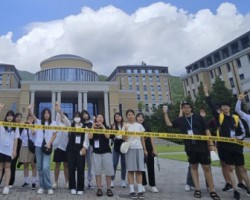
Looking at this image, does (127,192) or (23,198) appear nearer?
(23,198)

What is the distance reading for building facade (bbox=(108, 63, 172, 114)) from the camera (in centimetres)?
8531

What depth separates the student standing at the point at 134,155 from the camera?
536 centimetres

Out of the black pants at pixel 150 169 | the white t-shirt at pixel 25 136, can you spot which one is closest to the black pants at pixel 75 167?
the white t-shirt at pixel 25 136

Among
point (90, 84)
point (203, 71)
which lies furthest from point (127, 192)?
point (203, 71)

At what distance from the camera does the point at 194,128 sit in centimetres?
551

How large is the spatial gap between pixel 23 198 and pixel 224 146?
4.62m

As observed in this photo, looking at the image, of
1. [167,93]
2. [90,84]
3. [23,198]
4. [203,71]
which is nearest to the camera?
[23,198]

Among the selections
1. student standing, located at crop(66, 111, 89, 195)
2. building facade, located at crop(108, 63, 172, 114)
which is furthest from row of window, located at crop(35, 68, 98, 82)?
student standing, located at crop(66, 111, 89, 195)

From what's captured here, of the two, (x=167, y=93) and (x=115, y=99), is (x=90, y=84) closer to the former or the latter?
(x=115, y=99)

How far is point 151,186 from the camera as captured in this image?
593 cm

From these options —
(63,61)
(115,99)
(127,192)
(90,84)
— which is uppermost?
(63,61)

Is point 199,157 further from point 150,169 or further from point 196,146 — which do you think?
point 150,169

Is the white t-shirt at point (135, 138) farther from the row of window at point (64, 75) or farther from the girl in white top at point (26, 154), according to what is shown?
the row of window at point (64, 75)

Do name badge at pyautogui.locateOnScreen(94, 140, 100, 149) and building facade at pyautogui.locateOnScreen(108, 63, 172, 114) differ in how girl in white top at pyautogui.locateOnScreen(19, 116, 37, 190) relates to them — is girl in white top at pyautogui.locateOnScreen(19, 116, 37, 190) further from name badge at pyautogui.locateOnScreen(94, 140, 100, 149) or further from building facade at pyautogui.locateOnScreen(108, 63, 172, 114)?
building facade at pyautogui.locateOnScreen(108, 63, 172, 114)
